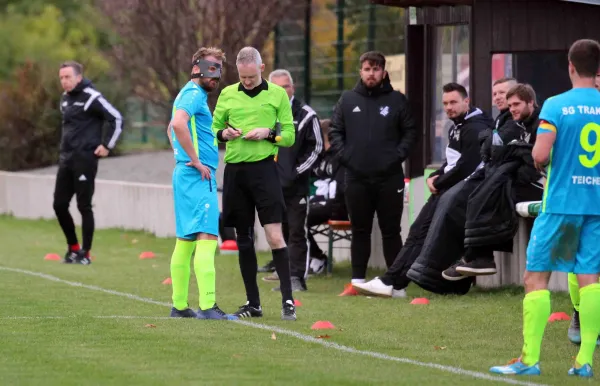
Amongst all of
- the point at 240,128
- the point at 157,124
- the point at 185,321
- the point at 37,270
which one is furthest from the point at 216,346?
the point at 157,124

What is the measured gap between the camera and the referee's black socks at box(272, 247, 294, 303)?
430 inches

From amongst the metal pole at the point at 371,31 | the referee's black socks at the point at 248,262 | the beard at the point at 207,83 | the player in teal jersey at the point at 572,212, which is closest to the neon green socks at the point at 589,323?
the player in teal jersey at the point at 572,212

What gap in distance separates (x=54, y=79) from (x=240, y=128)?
17.1 meters

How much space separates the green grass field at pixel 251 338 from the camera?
318 inches

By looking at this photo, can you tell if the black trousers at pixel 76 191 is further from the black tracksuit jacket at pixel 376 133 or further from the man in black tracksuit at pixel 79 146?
the black tracksuit jacket at pixel 376 133

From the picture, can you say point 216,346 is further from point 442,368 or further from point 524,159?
point 524,159

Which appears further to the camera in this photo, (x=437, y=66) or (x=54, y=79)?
(x=54, y=79)

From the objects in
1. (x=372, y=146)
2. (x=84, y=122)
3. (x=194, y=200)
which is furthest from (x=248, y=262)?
(x=84, y=122)

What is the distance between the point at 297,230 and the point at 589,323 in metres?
6.34

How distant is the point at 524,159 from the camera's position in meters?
12.2

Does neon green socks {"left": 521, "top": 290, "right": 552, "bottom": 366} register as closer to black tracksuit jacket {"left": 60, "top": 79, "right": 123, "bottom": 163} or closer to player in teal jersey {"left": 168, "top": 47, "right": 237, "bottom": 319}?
player in teal jersey {"left": 168, "top": 47, "right": 237, "bottom": 319}

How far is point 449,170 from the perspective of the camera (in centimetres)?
1313

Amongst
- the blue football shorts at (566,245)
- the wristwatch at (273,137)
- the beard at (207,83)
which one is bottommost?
the blue football shorts at (566,245)

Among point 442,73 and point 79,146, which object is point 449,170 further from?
point 79,146
